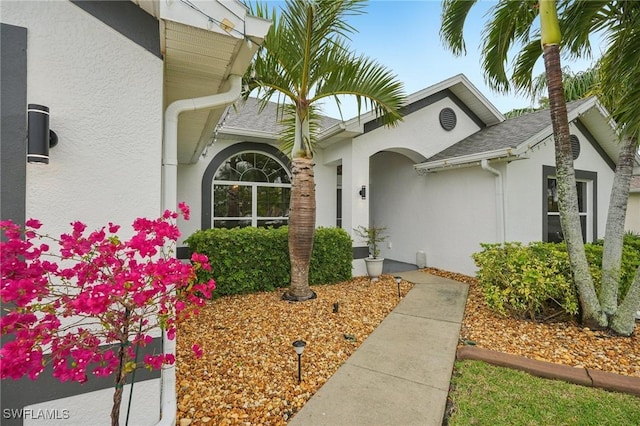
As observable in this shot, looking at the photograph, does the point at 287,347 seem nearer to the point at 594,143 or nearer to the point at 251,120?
the point at 251,120

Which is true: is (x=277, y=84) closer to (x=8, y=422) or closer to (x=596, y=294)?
(x=8, y=422)

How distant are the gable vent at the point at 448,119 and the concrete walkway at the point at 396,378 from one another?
6.81 m

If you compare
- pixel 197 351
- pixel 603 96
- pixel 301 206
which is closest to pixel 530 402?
pixel 197 351

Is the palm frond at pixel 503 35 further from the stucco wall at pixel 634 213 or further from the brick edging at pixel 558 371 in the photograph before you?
the stucco wall at pixel 634 213

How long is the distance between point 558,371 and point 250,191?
8.48 metres

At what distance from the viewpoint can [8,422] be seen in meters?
2.19

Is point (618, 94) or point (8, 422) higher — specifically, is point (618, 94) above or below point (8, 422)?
above

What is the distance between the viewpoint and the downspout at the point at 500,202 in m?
7.62

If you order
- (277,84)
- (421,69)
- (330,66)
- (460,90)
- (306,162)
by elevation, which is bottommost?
→ (306,162)

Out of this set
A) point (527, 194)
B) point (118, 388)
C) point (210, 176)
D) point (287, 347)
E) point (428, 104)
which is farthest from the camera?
point (428, 104)

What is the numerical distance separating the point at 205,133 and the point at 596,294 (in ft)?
26.6

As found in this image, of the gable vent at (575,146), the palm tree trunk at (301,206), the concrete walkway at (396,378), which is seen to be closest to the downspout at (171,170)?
the concrete walkway at (396,378)

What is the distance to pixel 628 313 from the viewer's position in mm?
4449

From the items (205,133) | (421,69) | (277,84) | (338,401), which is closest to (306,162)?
(277,84)
